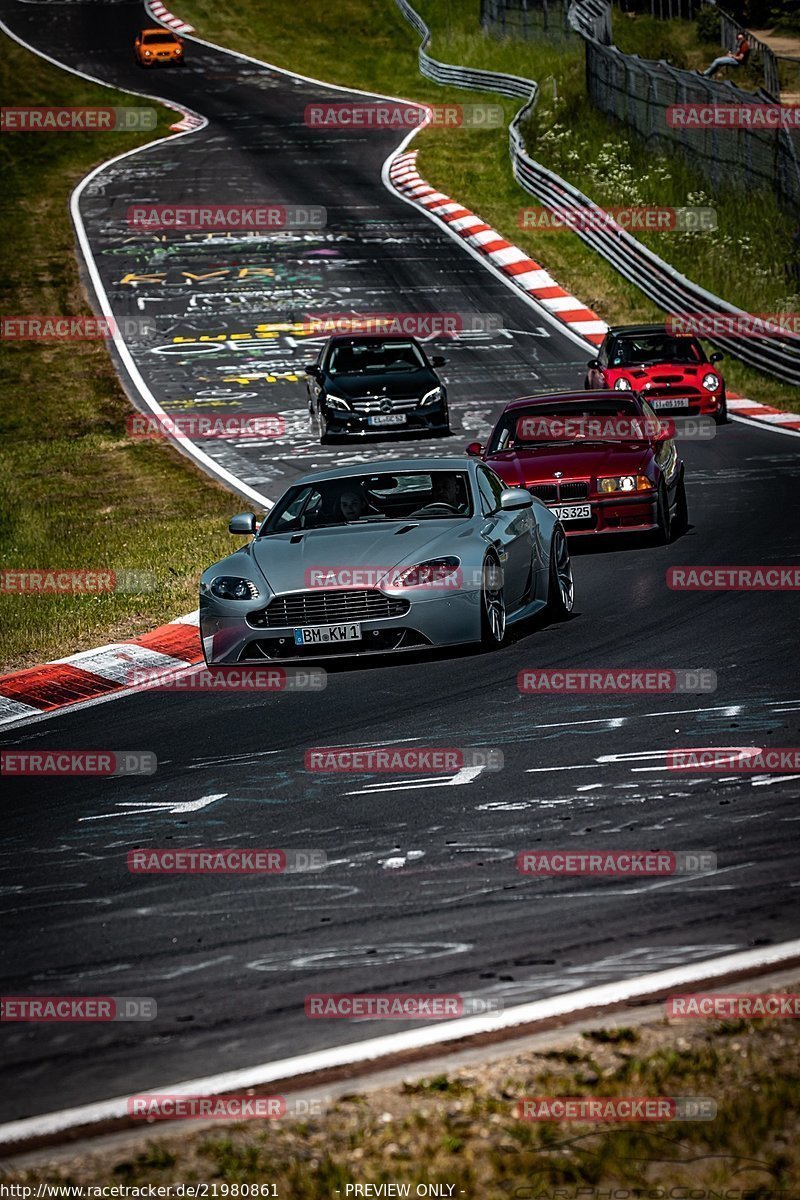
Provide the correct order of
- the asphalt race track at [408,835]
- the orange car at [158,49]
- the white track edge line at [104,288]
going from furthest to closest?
the orange car at [158,49]
the white track edge line at [104,288]
the asphalt race track at [408,835]

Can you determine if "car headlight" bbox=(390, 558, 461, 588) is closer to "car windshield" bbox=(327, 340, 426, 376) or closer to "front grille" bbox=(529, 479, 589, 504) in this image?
"front grille" bbox=(529, 479, 589, 504)

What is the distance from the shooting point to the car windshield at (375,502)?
39.2ft

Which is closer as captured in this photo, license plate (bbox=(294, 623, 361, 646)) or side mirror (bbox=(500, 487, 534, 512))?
license plate (bbox=(294, 623, 361, 646))

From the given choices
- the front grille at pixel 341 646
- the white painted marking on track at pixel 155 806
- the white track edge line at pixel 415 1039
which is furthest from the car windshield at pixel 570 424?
the white track edge line at pixel 415 1039

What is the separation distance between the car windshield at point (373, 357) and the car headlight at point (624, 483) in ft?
31.4

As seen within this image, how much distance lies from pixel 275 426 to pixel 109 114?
30371 millimetres

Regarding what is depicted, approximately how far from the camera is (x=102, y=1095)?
4867mm

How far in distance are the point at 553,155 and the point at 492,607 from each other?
31447mm

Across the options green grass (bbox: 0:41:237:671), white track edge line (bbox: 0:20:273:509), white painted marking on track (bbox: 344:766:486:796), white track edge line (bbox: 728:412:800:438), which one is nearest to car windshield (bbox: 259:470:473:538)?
green grass (bbox: 0:41:237:671)

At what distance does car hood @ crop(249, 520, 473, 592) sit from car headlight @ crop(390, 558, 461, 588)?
5 cm

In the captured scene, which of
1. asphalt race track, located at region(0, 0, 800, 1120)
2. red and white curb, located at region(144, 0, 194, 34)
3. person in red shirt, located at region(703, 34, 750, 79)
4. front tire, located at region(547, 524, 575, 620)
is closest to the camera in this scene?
asphalt race track, located at region(0, 0, 800, 1120)

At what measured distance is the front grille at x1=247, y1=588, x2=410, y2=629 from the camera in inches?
427

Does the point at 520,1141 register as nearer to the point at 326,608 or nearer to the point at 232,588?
the point at 326,608

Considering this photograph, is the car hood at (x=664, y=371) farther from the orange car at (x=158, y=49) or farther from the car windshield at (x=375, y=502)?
the orange car at (x=158, y=49)
